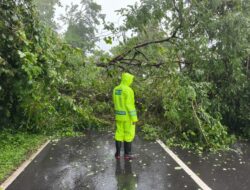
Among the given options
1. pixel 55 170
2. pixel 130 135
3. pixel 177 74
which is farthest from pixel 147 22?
pixel 55 170

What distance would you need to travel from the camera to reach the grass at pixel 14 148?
7.32 metres

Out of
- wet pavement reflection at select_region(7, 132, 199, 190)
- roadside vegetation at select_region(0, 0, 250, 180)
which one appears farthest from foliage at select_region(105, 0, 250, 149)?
wet pavement reflection at select_region(7, 132, 199, 190)

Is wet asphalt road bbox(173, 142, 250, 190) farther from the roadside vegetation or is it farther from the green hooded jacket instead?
the green hooded jacket

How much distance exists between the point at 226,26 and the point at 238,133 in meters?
3.67

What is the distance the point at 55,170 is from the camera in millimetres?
7141

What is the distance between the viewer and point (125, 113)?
311 inches

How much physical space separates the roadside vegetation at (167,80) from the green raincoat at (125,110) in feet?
3.88

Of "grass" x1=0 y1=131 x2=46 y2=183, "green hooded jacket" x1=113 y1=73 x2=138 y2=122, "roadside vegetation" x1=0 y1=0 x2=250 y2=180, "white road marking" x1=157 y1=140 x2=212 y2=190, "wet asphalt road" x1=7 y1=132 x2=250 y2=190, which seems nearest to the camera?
"white road marking" x1=157 y1=140 x2=212 y2=190

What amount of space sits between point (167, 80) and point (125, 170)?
494cm

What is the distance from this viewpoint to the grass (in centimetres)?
732

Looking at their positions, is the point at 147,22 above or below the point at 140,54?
above

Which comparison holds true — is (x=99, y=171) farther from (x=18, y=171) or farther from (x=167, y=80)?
(x=167, y=80)

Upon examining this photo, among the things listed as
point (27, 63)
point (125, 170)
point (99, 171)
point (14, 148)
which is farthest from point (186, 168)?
point (14, 148)

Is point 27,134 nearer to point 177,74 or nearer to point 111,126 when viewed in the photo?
point 111,126
